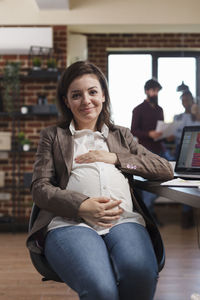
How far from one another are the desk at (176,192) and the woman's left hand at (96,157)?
19 centimetres

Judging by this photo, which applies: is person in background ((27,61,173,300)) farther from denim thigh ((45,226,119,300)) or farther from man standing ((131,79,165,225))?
man standing ((131,79,165,225))

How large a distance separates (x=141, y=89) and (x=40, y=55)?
1.96m

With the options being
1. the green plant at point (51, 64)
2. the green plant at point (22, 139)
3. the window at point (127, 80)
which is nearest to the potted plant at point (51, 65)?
the green plant at point (51, 64)

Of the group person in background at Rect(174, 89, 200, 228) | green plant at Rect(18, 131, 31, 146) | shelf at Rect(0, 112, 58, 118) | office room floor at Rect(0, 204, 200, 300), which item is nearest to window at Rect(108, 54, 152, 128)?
person in background at Rect(174, 89, 200, 228)

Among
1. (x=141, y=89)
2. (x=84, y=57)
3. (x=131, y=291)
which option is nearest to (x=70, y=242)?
(x=131, y=291)

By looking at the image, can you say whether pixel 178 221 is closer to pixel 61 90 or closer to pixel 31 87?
pixel 31 87

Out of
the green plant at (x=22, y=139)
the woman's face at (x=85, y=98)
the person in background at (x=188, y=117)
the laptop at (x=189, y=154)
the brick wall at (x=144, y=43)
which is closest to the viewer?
the woman's face at (x=85, y=98)

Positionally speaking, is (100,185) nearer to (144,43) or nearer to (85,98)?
(85,98)

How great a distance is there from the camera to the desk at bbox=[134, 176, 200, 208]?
141 cm

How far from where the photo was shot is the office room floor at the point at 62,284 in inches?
113

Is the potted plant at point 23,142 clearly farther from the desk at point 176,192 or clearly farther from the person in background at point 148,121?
the desk at point 176,192

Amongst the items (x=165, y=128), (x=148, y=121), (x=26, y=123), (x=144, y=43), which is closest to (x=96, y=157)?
(x=165, y=128)

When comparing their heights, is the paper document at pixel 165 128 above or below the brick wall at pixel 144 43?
below

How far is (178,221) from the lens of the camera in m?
5.80
